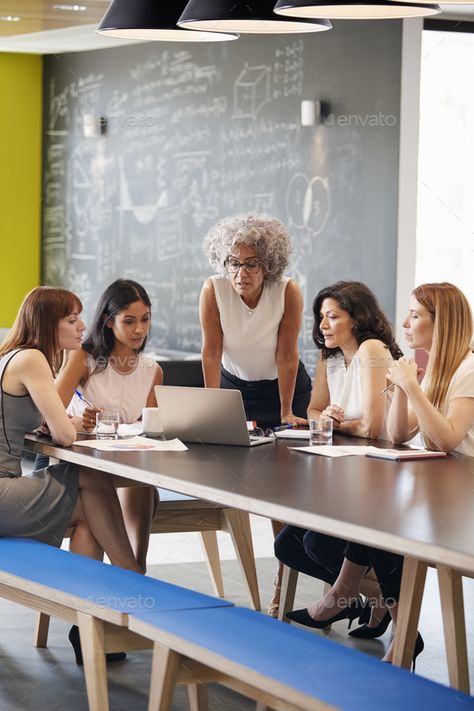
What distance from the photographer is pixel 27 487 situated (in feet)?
10.8

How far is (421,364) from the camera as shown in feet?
22.6

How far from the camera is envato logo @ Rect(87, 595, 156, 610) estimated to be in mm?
2555

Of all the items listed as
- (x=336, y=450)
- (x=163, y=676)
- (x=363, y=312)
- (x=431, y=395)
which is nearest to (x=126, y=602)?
(x=163, y=676)

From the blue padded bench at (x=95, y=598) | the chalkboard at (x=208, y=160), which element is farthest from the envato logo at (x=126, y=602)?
the chalkboard at (x=208, y=160)

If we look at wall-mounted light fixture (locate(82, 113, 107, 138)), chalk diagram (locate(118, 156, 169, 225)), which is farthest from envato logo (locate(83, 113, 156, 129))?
chalk diagram (locate(118, 156, 169, 225))

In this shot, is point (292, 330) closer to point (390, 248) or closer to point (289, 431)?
point (289, 431)

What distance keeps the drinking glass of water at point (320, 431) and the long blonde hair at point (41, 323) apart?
0.81 metres

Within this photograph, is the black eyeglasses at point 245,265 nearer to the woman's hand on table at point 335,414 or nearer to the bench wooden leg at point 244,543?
the woman's hand on table at point 335,414

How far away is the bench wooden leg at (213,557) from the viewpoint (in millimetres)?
4199

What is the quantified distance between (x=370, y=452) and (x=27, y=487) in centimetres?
100

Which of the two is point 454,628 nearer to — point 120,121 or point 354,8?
point 354,8

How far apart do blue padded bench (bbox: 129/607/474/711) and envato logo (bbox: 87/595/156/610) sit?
0.05 m

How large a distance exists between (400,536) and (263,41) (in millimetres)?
5646

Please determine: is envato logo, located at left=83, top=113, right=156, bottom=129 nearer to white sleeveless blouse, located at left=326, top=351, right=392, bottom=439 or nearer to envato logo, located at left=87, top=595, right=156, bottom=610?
white sleeveless blouse, located at left=326, top=351, right=392, bottom=439
